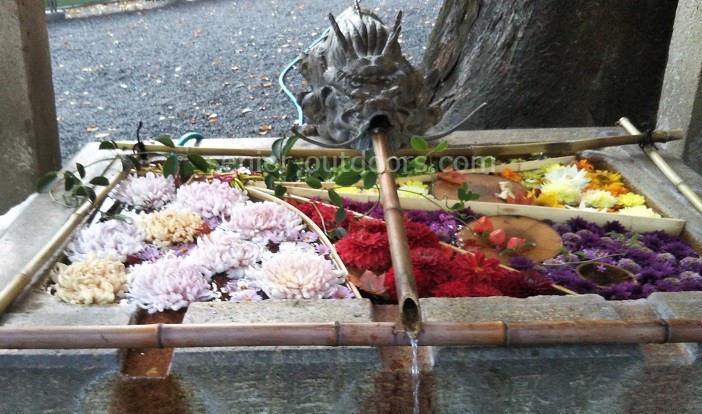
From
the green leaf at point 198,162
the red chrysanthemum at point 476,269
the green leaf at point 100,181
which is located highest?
the green leaf at point 198,162

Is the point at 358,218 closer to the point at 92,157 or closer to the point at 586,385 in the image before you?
the point at 586,385

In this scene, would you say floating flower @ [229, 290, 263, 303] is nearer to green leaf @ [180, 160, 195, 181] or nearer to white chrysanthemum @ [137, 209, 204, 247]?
white chrysanthemum @ [137, 209, 204, 247]

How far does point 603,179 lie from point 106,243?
6.79 feet

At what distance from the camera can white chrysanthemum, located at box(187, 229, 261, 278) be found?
85.6 inches

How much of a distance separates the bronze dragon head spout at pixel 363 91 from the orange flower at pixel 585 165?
0.69m

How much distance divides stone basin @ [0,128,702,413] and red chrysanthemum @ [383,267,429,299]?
6.0 inches

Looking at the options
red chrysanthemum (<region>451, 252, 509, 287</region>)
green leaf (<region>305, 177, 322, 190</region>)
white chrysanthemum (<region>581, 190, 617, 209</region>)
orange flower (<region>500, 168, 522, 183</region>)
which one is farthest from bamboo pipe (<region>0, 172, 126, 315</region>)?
white chrysanthemum (<region>581, 190, 617, 209</region>)

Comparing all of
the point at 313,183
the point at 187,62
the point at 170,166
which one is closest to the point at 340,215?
the point at 313,183

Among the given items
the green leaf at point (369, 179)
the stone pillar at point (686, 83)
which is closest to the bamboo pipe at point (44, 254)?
the green leaf at point (369, 179)

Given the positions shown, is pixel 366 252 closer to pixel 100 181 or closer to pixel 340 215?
pixel 340 215

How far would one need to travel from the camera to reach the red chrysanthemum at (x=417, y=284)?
202 cm

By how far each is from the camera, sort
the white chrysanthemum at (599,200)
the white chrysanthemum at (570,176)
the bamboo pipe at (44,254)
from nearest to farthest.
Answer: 1. the bamboo pipe at (44,254)
2. the white chrysanthemum at (599,200)
3. the white chrysanthemum at (570,176)

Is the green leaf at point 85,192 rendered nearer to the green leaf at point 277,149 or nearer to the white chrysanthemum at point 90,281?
the white chrysanthemum at point 90,281

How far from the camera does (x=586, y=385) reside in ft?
5.71
